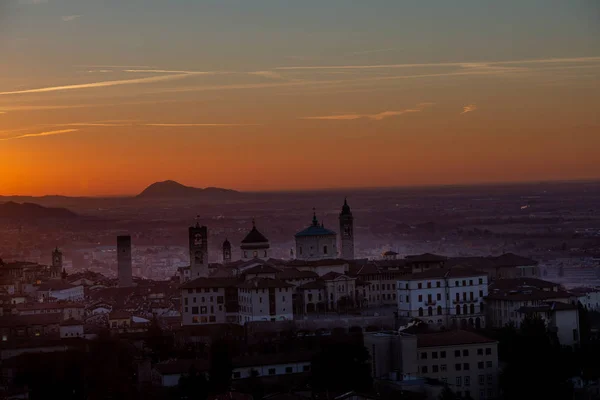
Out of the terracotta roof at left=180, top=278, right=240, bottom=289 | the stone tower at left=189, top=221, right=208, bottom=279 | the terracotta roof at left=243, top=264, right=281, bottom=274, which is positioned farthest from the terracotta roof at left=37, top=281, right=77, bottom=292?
the terracotta roof at left=180, top=278, right=240, bottom=289

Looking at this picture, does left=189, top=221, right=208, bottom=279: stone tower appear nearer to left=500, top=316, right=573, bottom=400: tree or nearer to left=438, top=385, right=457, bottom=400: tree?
left=500, top=316, right=573, bottom=400: tree

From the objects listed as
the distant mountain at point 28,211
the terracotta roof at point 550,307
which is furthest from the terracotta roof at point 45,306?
the distant mountain at point 28,211

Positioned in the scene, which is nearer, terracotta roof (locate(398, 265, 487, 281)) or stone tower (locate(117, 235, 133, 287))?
terracotta roof (locate(398, 265, 487, 281))

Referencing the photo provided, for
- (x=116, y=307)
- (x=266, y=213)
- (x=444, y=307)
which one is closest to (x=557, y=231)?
(x=266, y=213)

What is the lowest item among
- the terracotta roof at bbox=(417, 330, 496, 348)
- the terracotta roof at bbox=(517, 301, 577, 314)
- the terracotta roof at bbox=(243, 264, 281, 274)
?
the terracotta roof at bbox=(417, 330, 496, 348)

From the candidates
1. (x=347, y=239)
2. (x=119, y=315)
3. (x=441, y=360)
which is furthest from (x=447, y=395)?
(x=347, y=239)

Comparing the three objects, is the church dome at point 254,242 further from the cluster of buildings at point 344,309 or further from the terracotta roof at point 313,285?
the terracotta roof at point 313,285

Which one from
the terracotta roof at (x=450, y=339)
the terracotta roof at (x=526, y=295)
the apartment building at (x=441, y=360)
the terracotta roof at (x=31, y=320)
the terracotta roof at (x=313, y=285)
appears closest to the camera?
the apartment building at (x=441, y=360)

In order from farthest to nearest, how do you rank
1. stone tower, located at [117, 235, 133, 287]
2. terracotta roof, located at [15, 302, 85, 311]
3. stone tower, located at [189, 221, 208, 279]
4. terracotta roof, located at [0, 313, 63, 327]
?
stone tower, located at [117, 235, 133, 287], stone tower, located at [189, 221, 208, 279], terracotta roof, located at [15, 302, 85, 311], terracotta roof, located at [0, 313, 63, 327]
